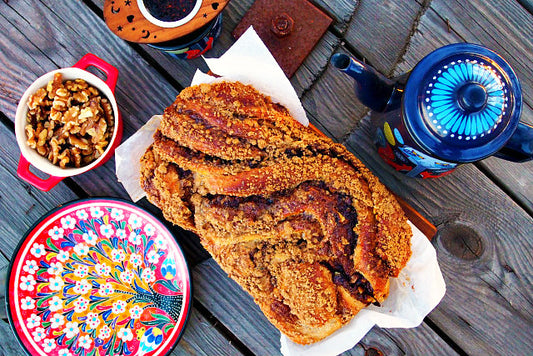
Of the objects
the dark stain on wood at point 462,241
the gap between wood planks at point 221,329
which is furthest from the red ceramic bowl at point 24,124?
the dark stain on wood at point 462,241

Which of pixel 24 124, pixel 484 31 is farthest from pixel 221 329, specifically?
pixel 484 31

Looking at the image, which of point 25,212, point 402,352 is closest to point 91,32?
point 25,212

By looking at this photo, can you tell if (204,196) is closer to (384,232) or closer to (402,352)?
(384,232)

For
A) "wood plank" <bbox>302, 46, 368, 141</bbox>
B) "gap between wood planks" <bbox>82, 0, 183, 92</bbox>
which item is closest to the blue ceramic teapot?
"wood plank" <bbox>302, 46, 368, 141</bbox>

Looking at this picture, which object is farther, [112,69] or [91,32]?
[91,32]

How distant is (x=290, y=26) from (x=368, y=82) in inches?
14.9

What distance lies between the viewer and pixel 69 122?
1.14m

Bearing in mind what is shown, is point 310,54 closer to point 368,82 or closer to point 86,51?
point 368,82

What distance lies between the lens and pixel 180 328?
1.21m

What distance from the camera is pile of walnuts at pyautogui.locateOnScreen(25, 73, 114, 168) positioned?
1.14 metres

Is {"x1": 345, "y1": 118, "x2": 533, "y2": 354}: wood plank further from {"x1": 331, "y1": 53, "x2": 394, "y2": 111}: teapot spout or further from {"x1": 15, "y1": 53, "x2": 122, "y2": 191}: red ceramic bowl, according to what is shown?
{"x1": 15, "y1": 53, "x2": 122, "y2": 191}: red ceramic bowl

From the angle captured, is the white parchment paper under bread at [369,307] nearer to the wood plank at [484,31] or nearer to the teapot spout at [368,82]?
the teapot spout at [368,82]

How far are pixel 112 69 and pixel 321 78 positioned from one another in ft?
1.98

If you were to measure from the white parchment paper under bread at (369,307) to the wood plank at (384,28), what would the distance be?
0.32 metres
